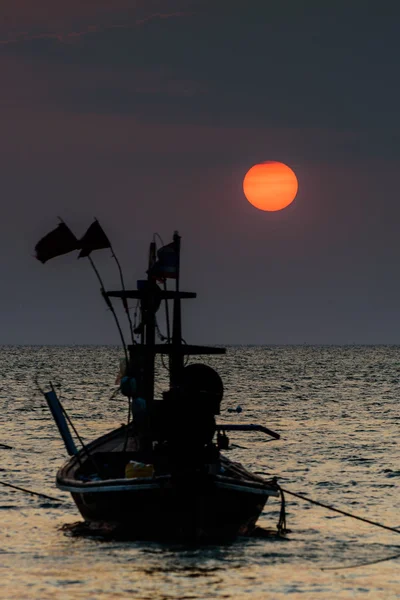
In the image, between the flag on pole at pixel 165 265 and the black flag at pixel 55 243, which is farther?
the flag on pole at pixel 165 265

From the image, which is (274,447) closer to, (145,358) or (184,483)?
(145,358)

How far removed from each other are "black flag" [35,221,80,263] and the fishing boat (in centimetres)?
167

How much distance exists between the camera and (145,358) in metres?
27.4

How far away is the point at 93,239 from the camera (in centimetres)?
2669

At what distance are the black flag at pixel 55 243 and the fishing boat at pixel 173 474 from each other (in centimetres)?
167

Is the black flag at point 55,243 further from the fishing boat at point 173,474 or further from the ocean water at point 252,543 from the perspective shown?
the ocean water at point 252,543

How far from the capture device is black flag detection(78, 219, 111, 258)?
26.6 metres

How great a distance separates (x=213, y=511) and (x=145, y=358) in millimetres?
5898

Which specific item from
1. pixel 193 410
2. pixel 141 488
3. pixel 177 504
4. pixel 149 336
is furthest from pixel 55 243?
pixel 177 504

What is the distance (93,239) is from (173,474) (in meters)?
7.17

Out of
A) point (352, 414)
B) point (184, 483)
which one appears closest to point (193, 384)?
point (184, 483)

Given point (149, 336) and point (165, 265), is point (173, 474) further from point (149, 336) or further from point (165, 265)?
point (165, 265)

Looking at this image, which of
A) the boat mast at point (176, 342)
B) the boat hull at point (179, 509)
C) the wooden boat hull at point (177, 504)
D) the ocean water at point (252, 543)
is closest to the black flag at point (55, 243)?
the boat mast at point (176, 342)

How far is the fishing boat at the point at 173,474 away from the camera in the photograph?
2238 centimetres
